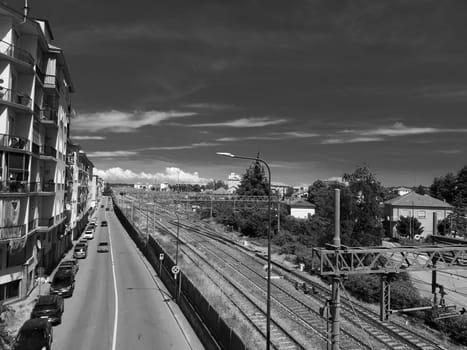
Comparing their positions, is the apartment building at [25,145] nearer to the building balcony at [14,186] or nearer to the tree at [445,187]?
the building balcony at [14,186]

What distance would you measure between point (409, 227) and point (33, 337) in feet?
211

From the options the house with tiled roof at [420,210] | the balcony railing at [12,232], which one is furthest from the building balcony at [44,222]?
the house with tiled roof at [420,210]

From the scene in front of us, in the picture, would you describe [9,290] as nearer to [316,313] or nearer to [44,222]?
[44,222]

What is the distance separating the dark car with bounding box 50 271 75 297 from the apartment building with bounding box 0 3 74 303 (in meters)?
1.85

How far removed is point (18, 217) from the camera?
24312 millimetres

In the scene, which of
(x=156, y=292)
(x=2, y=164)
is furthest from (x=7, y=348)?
(x=156, y=292)

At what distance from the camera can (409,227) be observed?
65.5 m

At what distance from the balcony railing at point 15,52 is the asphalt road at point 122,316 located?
1788cm

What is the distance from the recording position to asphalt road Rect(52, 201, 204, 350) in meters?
19.4

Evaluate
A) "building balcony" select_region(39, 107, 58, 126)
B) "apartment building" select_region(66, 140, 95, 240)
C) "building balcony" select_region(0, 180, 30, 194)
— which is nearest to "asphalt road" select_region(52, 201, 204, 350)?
"building balcony" select_region(0, 180, 30, 194)

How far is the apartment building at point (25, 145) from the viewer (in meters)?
23.7

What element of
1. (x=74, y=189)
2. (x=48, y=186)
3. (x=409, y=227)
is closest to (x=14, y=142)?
(x=48, y=186)

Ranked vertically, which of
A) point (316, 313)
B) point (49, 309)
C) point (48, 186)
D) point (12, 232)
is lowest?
point (316, 313)

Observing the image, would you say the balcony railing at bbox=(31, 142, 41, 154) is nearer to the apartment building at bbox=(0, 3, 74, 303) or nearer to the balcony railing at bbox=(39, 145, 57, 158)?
the apartment building at bbox=(0, 3, 74, 303)
